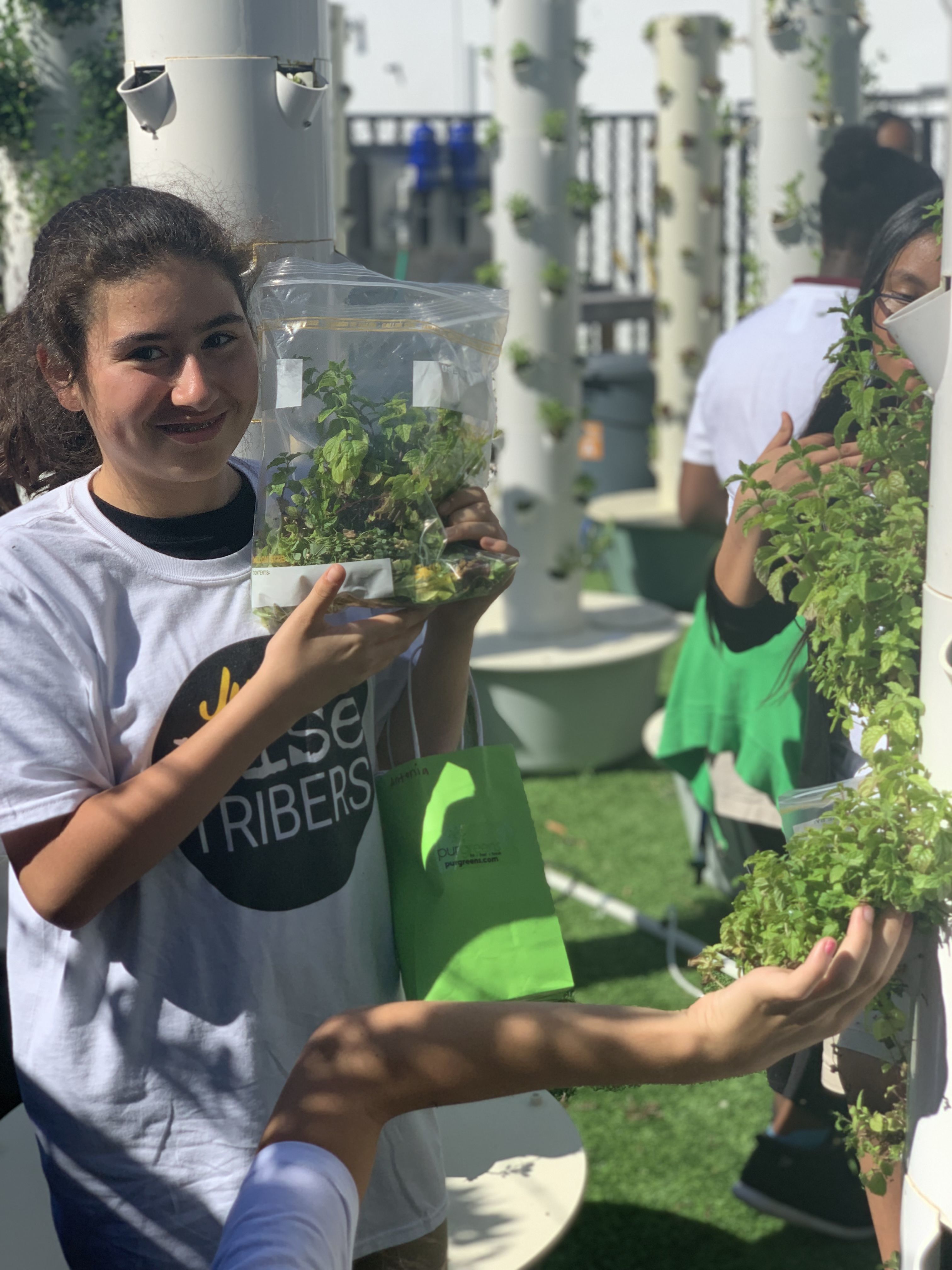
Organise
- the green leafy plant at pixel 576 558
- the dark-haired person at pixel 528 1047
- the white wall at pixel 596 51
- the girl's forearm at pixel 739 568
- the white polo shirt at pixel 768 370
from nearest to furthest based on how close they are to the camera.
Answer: the dark-haired person at pixel 528 1047 < the girl's forearm at pixel 739 568 < the white polo shirt at pixel 768 370 < the green leafy plant at pixel 576 558 < the white wall at pixel 596 51

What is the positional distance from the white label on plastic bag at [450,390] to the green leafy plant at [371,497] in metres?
0.02

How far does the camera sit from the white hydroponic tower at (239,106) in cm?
192

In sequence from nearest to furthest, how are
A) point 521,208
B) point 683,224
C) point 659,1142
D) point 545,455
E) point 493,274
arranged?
point 659,1142, point 521,208, point 493,274, point 545,455, point 683,224

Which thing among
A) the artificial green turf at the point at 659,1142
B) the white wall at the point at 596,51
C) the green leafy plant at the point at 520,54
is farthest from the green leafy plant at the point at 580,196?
the white wall at the point at 596,51

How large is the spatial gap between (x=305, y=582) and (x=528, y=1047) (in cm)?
54

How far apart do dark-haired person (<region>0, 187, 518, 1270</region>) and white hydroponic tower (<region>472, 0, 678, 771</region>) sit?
339 centimetres

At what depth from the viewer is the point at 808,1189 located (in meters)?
2.96

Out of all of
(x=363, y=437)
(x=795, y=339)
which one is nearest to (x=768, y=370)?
(x=795, y=339)

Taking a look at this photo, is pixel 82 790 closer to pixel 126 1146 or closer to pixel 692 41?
pixel 126 1146

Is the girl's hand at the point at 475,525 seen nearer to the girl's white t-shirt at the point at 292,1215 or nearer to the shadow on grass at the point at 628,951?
the girl's white t-shirt at the point at 292,1215

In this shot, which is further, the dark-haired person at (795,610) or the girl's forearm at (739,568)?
the girl's forearm at (739,568)

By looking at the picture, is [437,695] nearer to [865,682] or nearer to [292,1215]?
[865,682]

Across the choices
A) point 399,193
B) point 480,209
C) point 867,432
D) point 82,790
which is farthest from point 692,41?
point 82,790

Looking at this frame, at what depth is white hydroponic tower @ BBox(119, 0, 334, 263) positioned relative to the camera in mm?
1925
